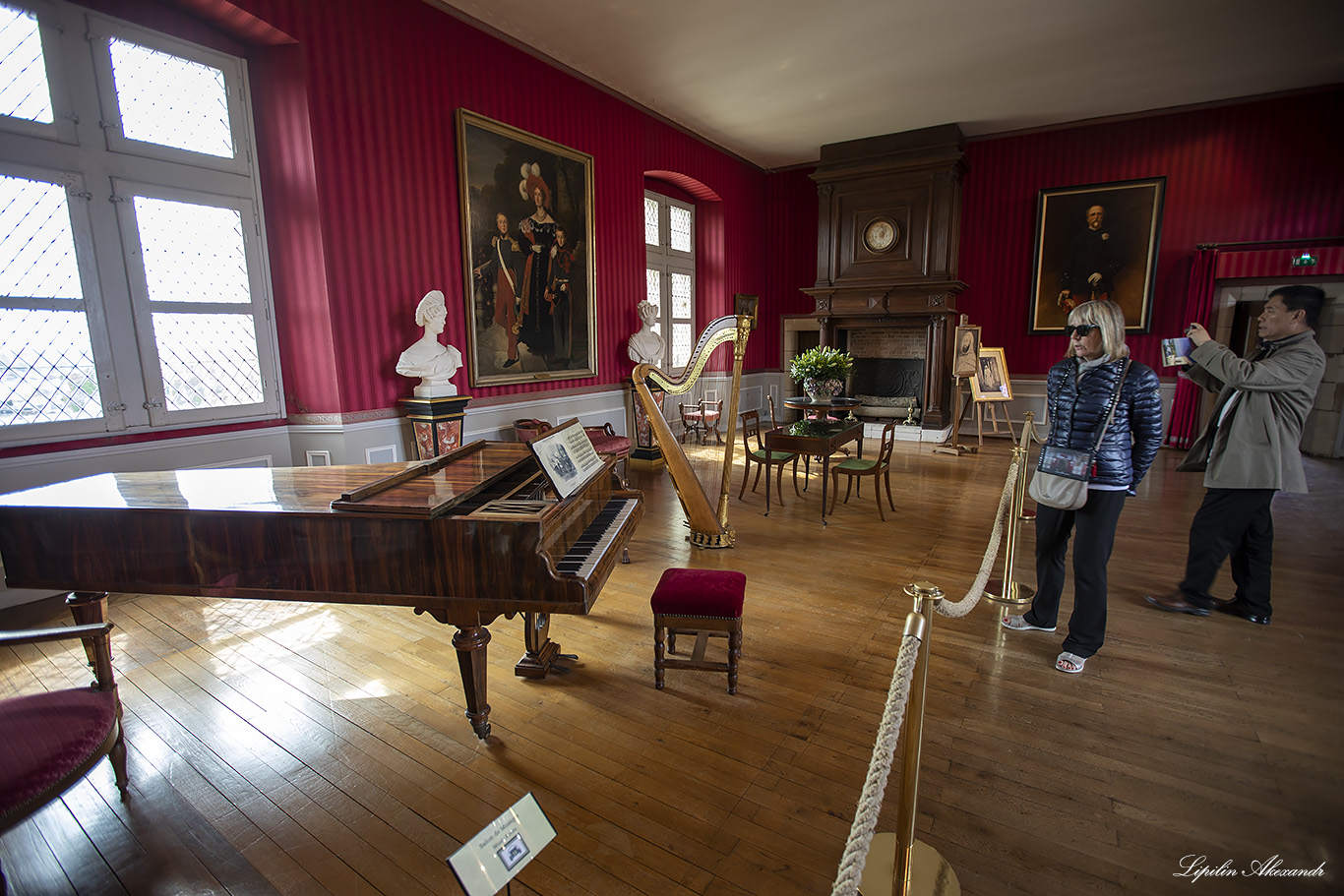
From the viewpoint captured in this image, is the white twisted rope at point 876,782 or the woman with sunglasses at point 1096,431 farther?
the woman with sunglasses at point 1096,431

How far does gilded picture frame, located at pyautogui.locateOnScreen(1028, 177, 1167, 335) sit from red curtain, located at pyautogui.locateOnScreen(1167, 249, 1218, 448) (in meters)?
0.44

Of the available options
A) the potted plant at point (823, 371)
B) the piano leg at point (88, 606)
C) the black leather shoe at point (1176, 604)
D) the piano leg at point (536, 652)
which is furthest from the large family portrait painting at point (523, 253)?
the black leather shoe at point (1176, 604)

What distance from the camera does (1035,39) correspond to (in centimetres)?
610

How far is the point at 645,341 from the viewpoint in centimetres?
778

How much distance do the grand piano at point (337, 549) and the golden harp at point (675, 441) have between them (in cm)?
200

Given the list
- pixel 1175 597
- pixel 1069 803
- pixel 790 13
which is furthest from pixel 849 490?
pixel 790 13

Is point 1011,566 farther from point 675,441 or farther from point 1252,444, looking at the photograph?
point 675,441

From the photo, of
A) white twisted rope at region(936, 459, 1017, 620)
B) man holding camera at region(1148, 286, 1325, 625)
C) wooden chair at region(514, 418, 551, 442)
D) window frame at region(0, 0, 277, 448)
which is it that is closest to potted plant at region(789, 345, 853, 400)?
wooden chair at region(514, 418, 551, 442)

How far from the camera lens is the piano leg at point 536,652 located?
274 centimetres

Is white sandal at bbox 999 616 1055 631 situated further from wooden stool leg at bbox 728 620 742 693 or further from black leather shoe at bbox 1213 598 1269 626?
wooden stool leg at bbox 728 620 742 693

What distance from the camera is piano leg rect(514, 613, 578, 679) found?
2740 millimetres

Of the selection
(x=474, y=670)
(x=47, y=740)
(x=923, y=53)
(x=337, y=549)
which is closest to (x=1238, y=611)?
(x=474, y=670)

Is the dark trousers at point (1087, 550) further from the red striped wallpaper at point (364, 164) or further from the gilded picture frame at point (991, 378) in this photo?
the gilded picture frame at point (991, 378)

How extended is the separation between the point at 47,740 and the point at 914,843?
236cm
